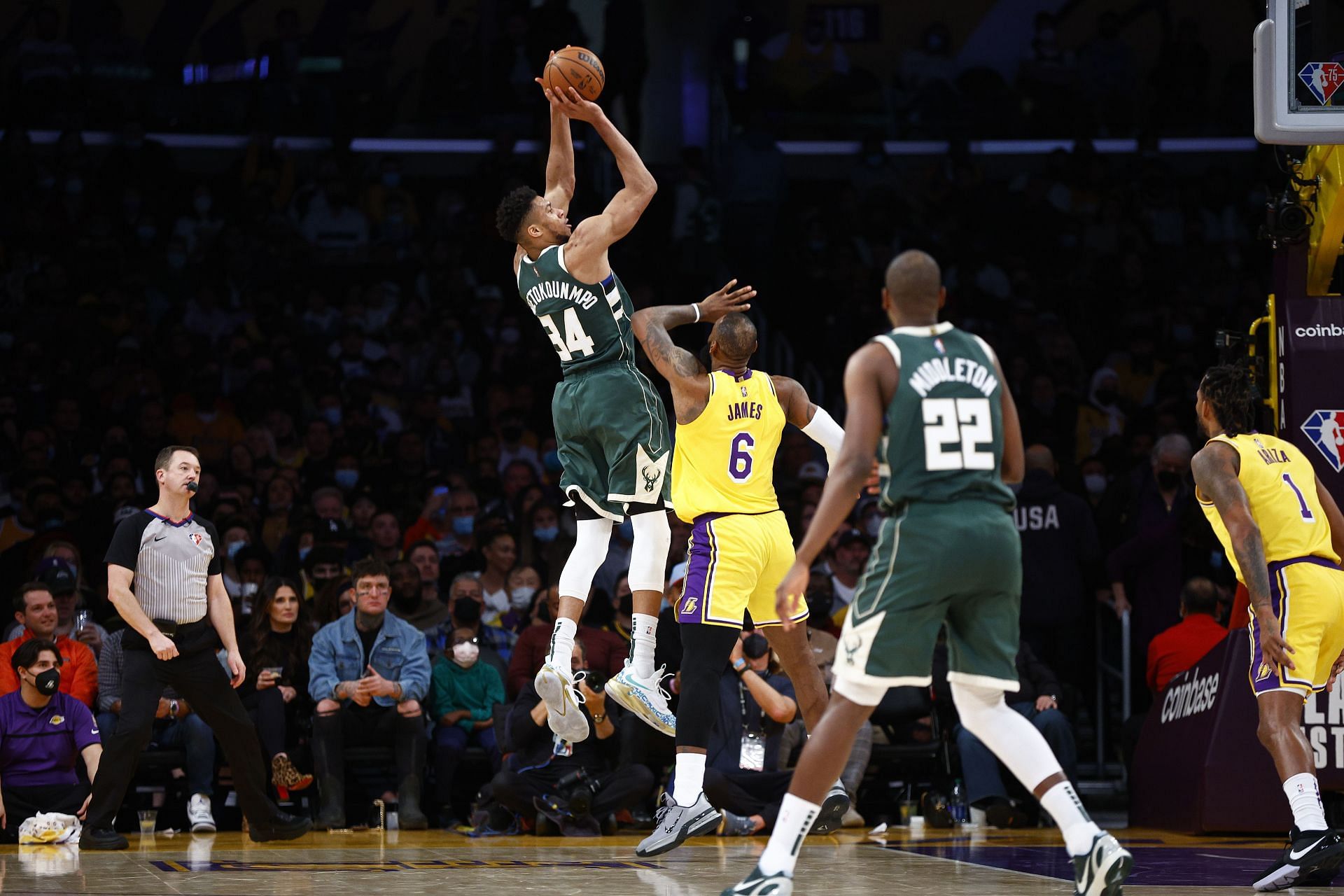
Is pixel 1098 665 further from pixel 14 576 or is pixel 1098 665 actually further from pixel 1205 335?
pixel 14 576

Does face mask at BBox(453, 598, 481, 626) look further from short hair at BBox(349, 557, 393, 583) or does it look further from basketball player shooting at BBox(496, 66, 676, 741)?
basketball player shooting at BBox(496, 66, 676, 741)

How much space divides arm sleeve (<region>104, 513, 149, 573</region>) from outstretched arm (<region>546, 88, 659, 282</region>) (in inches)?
146

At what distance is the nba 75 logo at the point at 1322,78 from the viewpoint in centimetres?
→ 905

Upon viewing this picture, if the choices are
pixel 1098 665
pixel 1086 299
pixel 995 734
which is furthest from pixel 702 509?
pixel 1086 299

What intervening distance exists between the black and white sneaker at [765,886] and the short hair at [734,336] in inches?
128

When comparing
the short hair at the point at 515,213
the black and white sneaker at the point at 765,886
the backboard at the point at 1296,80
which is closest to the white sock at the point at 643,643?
the short hair at the point at 515,213

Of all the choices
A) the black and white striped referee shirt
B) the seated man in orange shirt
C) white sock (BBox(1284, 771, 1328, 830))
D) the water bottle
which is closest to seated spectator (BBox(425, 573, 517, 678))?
the black and white striped referee shirt

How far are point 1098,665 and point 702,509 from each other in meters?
6.60

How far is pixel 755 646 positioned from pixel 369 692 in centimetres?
291

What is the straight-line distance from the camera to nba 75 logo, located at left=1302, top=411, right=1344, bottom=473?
1043 cm

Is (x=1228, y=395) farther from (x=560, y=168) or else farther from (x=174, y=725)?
(x=174, y=725)

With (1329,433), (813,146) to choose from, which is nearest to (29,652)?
Result: (1329,433)

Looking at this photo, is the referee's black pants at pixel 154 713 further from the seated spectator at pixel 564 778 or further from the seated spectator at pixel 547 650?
the seated spectator at pixel 547 650

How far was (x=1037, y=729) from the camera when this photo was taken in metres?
11.7
